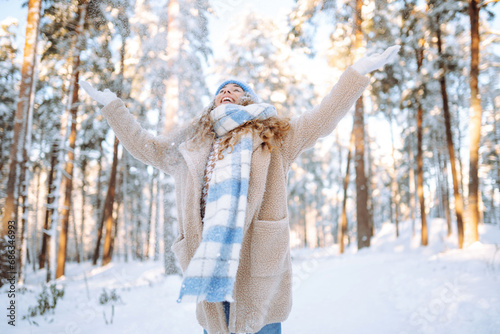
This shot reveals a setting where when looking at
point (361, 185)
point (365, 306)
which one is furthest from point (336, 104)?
point (361, 185)

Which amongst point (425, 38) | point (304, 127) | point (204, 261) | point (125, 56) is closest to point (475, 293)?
point (304, 127)

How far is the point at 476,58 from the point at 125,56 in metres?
9.16

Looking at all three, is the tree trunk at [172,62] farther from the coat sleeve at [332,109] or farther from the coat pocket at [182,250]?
the coat sleeve at [332,109]

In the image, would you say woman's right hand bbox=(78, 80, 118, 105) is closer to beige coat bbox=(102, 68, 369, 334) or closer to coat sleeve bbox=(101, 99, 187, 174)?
coat sleeve bbox=(101, 99, 187, 174)

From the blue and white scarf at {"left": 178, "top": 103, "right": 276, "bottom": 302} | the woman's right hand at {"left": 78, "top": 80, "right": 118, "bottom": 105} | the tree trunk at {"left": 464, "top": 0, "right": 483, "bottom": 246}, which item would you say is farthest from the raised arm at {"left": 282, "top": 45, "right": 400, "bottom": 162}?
the tree trunk at {"left": 464, "top": 0, "right": 483, "bottom": 246}

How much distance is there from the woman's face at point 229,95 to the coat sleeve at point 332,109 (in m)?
0.57

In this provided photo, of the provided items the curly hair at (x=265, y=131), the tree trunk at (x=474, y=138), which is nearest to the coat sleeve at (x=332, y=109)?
the curly hair at (x=265, y=131)

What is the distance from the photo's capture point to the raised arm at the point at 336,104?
5.79 feet

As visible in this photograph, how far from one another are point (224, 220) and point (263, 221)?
0.83ft

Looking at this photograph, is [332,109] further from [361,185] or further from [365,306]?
[361,185]

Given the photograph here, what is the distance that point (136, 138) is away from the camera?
2.07 meters

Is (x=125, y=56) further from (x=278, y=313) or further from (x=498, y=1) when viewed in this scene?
(x=498, y=1)

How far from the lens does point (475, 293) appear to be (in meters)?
4.05

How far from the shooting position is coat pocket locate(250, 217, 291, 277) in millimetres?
1711
